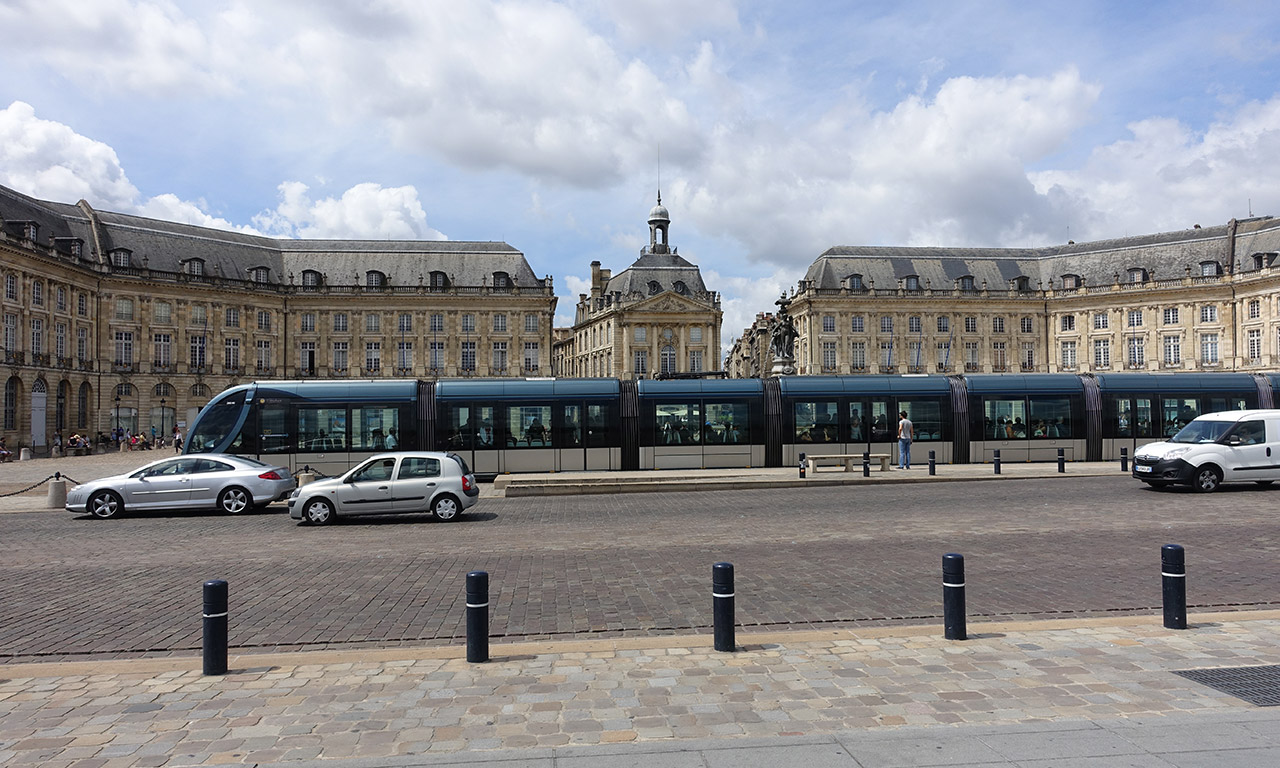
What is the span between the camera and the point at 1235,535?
41.3ft

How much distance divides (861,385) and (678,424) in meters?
6.04

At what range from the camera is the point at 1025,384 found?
26.7 meters

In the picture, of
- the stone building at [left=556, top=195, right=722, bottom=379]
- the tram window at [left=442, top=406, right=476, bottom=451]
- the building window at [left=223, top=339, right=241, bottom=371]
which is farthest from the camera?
the stone building at [left=556, top=195, right=722, bottom=379]

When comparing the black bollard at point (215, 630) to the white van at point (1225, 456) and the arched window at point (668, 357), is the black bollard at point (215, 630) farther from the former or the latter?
the arched window at point (668, 357)

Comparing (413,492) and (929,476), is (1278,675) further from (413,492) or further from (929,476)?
(929,476)

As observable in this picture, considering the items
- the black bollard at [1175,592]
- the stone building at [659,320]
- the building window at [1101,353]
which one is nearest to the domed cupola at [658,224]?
the stone building at [659,320]

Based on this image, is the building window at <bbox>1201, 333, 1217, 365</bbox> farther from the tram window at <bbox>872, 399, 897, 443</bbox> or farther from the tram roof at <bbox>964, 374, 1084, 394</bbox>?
the tram window at <bbox>872, 399, 897, 443</bbox>

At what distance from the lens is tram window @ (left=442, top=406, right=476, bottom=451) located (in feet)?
80.1

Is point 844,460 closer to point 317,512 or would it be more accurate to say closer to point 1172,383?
point 1172,383

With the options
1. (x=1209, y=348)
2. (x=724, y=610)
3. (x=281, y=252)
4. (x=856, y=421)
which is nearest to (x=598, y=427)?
(x=856, y=421)

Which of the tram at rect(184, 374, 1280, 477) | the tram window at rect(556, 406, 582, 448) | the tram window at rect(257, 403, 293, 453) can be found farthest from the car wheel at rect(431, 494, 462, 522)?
the tram window at rect(257, 403, 293, 453)

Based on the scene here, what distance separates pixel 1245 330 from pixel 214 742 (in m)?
85.2

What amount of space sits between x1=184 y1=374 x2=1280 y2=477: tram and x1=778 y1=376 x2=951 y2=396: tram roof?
45mm

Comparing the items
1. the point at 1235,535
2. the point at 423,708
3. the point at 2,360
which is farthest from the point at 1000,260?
the point at 423,708
